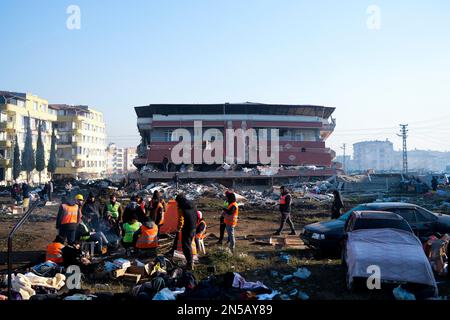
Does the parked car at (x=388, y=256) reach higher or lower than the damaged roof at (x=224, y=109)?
lower

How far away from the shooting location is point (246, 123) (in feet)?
155

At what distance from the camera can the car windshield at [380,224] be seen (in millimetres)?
8156

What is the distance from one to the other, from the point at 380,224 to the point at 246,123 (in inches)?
1556

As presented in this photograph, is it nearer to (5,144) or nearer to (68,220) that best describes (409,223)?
(68,220)

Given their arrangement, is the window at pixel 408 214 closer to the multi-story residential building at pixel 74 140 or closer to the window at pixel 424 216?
the window at pixel 424 216

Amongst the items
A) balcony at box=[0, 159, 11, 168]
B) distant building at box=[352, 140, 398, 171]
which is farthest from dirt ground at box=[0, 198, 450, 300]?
distant building at box=[352, 140, 398, 171]

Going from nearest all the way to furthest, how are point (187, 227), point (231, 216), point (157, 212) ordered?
point (187, 227) < point (231, 216) < point (157, 212)

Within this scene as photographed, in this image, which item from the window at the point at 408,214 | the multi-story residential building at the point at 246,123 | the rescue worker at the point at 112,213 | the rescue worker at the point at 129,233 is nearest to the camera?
the rescue worker at the point at 129,233

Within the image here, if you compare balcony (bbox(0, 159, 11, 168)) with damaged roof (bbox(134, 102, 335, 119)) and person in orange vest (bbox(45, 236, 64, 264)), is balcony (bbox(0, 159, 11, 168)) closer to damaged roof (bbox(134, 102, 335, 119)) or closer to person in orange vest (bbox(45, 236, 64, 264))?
damaged roof (bbox(134, 102, 335, 119))

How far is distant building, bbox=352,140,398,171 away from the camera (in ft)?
554

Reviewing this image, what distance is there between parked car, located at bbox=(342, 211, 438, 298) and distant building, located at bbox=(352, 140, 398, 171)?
547 feet

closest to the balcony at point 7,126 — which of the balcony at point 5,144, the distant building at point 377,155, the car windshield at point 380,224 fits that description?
the balcony at point 5,144

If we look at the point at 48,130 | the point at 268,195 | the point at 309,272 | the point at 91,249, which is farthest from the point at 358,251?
the point at 48,130

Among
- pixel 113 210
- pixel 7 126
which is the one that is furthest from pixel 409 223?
pixel 7 126
